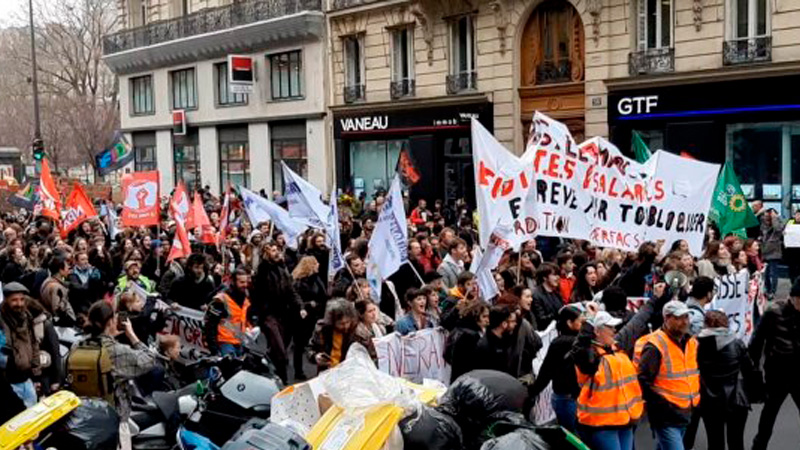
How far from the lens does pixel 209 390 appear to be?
534 cm

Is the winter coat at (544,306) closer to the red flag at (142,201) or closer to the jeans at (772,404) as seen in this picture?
the jeans at (772,404)

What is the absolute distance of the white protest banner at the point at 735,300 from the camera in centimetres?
914

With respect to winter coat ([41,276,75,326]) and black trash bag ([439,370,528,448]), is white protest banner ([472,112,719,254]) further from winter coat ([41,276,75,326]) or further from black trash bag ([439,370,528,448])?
winter coat ([41,276,75,326])

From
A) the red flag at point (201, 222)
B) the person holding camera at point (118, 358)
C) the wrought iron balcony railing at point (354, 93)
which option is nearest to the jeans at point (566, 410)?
the person holding camera at point (118, 358)

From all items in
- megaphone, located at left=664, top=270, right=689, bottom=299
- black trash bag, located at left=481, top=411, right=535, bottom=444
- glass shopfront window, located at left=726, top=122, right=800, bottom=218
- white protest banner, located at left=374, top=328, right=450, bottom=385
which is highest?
glass shopfront window, located at left=726, top=122, right=800, bottom=218

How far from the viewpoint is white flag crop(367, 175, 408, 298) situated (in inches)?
402

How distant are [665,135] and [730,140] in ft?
4.95

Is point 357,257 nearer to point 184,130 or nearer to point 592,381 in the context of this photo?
point 592,381

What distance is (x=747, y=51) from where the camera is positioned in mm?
20422

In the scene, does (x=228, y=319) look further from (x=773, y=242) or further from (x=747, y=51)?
(x=747, y=51)

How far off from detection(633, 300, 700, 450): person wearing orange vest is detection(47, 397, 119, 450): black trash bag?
360 centimetres

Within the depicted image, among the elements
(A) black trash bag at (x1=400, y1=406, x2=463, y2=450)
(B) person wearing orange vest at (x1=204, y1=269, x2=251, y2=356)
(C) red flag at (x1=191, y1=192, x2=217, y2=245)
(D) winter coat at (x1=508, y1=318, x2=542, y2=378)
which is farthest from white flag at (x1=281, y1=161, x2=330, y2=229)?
(A) black trash bag at (x1=400, y1=406, x2=463, y2=450)

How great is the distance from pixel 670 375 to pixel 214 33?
30.2 m

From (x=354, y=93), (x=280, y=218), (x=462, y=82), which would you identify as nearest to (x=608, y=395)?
(x=280, y=218)
